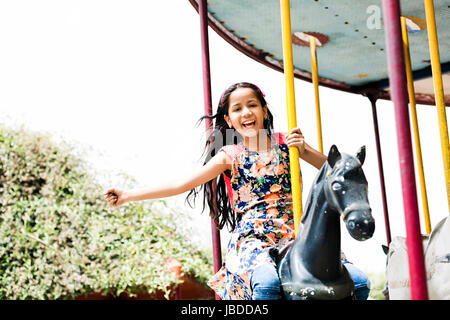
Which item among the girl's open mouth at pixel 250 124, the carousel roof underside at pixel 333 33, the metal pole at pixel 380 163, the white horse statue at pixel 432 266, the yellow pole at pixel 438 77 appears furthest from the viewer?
the metal pole at pixel 380 163

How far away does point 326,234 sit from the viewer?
1.54m

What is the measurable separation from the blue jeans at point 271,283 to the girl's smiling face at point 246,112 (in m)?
0.65

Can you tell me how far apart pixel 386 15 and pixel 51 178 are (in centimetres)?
558

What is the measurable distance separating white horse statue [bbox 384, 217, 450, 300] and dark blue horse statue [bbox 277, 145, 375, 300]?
1.23 feet

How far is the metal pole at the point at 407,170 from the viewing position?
4.12 ft

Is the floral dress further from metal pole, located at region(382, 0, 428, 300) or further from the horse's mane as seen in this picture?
metal pole, located at region(382, 0, 428, 300)

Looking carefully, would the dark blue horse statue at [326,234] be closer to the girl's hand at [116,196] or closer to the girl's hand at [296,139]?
the girl's hand at [296,139]

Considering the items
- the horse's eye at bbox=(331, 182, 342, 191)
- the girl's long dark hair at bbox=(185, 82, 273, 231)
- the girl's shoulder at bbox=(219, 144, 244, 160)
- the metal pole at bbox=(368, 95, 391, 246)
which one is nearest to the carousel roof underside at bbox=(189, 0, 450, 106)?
the metal pole at bbox=(368, 95, 391, 246)

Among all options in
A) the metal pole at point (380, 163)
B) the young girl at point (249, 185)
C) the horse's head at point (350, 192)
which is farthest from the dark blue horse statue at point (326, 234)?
the metal pole at point (380, 163)

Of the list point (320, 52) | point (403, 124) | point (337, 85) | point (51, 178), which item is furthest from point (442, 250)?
point (51, 178)

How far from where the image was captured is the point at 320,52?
12.4 feet

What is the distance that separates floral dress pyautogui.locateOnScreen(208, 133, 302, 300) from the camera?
5.94ft
